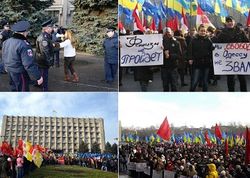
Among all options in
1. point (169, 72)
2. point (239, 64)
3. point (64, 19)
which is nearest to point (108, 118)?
point (169, 72)

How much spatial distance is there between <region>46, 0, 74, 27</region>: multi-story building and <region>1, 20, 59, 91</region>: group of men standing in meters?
0.15

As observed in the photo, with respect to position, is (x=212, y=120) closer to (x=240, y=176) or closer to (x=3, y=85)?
(x=240, y=176)

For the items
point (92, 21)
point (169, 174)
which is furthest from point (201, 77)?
point (92, 21)

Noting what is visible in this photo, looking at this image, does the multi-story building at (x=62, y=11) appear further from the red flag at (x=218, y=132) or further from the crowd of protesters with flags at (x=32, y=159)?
the red flag at (x=218, y=132)

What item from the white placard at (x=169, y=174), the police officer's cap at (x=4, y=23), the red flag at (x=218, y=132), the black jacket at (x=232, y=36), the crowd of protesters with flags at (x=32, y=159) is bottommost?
the white placard at (x=169, y=174)

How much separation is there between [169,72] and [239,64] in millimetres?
1017

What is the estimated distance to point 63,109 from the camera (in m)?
6.84

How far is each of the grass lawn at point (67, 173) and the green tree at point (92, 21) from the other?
1.76 metres

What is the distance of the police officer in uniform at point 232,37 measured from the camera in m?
6.62

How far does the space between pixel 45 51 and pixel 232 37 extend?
278 centimetres

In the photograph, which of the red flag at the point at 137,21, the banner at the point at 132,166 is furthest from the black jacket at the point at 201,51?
the banner at the point at 132,166

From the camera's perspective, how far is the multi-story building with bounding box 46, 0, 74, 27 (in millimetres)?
6898

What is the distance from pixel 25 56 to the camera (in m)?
6.67

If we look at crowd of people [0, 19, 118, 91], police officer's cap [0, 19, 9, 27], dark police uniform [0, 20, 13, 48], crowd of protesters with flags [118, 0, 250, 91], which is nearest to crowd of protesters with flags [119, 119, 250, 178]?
crowd of protesters with flags [118, 0, 250, 91]
